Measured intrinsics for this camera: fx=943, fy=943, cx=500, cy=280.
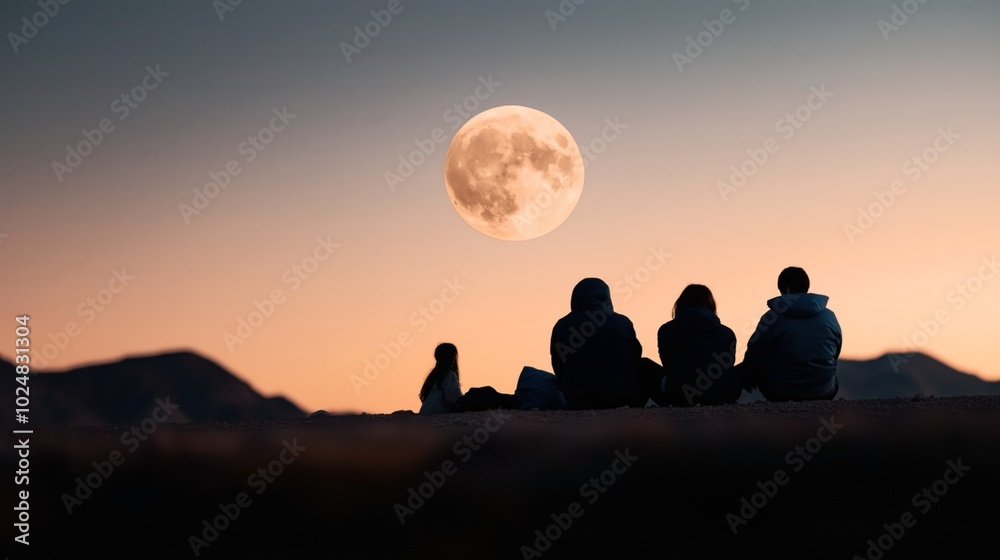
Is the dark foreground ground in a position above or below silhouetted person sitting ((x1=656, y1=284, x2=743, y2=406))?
below

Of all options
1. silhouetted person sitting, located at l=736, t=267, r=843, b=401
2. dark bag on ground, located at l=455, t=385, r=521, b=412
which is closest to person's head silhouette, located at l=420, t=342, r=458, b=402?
dark bag on ground, located at l=455, t=385, r=521, b=412

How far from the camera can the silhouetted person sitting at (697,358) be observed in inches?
272

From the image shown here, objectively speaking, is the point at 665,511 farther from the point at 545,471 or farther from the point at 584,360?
the point at 584,360

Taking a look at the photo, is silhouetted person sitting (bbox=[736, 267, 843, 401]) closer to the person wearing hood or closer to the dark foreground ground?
the person wearing hood

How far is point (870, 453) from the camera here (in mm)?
4891

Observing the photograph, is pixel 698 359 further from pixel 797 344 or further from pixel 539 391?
pixel 539 391

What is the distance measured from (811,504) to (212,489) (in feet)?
10.5

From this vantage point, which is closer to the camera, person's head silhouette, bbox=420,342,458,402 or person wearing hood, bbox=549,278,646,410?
person wearing hood, bbox=549,278,646,410

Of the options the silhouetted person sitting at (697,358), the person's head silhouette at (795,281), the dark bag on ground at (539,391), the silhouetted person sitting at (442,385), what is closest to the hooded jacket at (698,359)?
the silhouetted person sitting at (697,358)

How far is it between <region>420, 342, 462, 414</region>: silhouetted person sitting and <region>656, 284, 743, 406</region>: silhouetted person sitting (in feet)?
5.94

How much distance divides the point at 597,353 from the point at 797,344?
1.48 m

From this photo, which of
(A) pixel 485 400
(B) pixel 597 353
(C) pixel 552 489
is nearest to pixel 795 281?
(B) pixel 597 353

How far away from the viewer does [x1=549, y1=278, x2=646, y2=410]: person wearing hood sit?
7.02m

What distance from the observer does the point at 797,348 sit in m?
6.99
